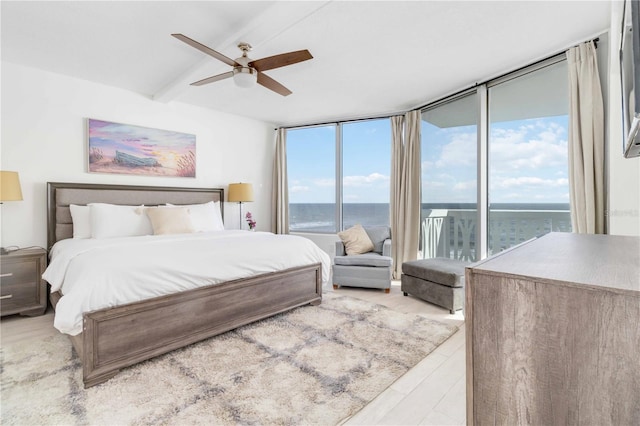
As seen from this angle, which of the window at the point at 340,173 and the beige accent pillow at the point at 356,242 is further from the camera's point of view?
the window at the point at 340,173

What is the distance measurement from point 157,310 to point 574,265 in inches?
93.1

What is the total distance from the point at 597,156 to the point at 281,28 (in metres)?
2.73

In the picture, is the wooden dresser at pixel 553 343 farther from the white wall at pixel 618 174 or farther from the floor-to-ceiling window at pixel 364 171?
the floor-to-ceiling window at pixel 364 171

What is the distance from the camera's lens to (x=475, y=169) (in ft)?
12.8

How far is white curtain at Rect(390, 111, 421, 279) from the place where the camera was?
184 inches

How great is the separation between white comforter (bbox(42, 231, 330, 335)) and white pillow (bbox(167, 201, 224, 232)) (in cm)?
85

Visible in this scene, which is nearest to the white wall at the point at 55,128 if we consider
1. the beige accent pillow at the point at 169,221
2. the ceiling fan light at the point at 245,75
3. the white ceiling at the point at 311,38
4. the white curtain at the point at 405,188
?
the white ceiling at the point at 311,38

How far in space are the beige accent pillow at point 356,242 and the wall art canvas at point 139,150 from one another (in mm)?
2419

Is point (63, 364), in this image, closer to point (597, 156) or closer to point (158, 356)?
point (158, 356)

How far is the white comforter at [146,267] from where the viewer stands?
1.97 metres

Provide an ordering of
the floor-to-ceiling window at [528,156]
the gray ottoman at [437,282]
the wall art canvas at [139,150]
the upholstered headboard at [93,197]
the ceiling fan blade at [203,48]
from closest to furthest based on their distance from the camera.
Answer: the ceiling fan blade at [203,48] → the floor-to-ceiling window at [528,156] → the gray ottoman at [437,282] → the upholstered headboard at [93,197] → the wall art canvas at [139,150]

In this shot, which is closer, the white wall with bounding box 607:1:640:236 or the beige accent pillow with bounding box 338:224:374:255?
the white wall with bounding box 607:1:640:236

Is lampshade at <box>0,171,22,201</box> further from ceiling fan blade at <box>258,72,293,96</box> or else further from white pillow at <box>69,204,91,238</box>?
ceiling fan blade at <box>258,72,293,96</box>

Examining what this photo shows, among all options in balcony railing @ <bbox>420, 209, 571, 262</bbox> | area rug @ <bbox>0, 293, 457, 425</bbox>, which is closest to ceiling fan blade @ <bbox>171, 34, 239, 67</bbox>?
area rug @ <bbox>0, 293, 457, 425</bbox>
